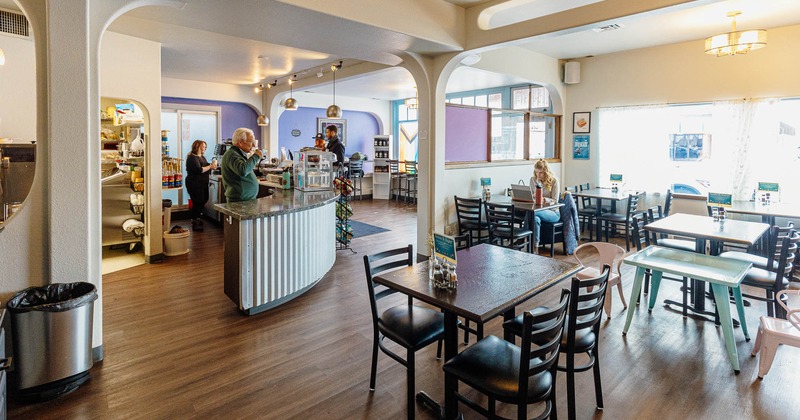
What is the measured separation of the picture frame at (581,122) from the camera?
291 inches

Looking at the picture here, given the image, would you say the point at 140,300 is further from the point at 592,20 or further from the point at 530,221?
the point at 592,20

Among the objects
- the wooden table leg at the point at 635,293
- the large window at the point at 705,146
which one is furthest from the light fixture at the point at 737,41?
the wooden table leg at the point at 635,293

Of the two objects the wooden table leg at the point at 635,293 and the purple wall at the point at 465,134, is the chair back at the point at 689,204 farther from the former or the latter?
the wooden table leg at the point at 635,293

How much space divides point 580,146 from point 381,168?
5638 millimetres

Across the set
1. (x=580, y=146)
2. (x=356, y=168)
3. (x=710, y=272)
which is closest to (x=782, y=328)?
(x=710, y=272)

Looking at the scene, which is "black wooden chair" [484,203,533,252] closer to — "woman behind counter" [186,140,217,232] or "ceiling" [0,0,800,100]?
"ceiling" [0,0,800,100]

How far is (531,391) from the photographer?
1864 mm

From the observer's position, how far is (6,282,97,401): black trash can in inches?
94.3

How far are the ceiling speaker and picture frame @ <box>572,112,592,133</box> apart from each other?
55 centimetres

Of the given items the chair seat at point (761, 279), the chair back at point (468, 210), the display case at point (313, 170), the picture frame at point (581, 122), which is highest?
the picture frame at point (581, 122)

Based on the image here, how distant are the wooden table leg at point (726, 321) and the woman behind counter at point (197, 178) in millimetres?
6660

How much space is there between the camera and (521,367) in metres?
1.79

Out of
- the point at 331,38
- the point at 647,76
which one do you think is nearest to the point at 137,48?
the point at 331,38

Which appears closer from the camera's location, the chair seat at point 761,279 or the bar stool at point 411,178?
the chair seat at point 761,279
